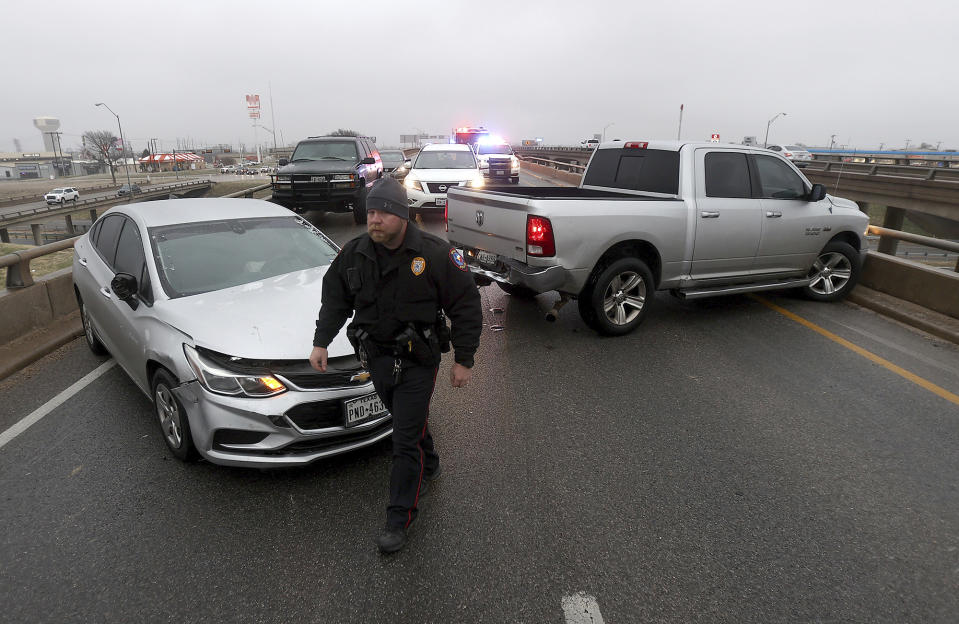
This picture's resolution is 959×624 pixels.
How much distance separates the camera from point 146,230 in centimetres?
436

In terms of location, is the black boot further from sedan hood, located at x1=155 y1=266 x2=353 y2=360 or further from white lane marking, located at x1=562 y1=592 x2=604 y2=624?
sedan hood, located at x1=155 y1=266 x2=353 y2=360

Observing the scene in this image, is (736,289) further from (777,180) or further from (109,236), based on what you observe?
(109,236)

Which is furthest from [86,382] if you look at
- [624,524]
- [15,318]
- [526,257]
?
[624,524]

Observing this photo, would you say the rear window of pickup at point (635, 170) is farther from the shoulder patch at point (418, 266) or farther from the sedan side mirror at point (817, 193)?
the shoulder patch at point (418, 266)

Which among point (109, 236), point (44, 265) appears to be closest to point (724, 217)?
point (109, 236)

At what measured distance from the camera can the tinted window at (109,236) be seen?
4.73 metres

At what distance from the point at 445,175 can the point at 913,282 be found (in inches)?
387

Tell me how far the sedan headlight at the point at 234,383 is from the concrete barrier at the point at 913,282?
7.63m

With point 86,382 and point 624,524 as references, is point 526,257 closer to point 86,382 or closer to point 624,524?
point 624,524

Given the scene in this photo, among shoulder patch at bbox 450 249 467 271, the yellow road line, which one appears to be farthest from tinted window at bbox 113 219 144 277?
the yellow road line

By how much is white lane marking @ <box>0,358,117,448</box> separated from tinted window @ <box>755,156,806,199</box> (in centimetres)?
730

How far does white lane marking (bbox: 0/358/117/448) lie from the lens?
397 cm

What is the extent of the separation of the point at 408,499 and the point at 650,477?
62.6 inches

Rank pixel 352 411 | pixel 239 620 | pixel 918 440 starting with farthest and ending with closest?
1. pixel 918 440
2. pixel 352 411
3. pixel 239 620
